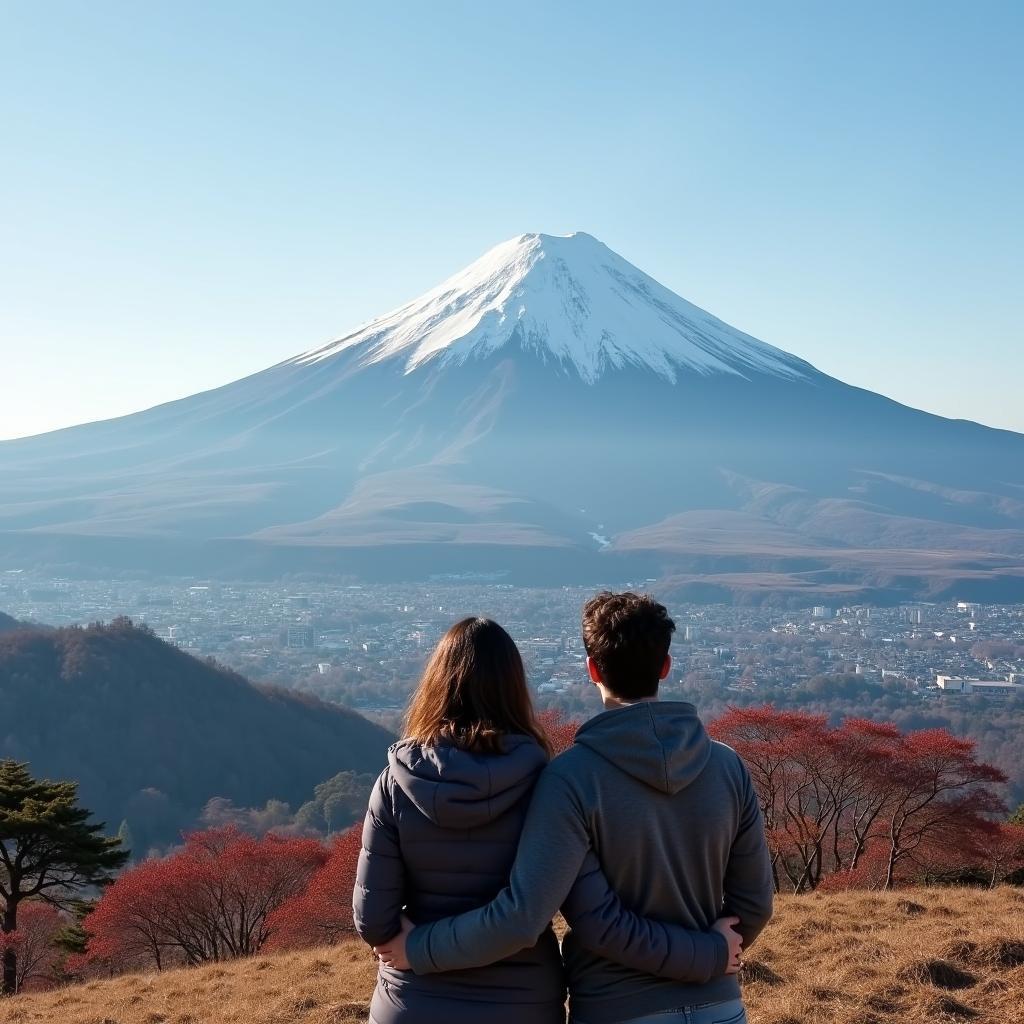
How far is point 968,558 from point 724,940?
121355 millimetres

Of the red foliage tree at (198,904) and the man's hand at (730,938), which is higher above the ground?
the man's hand at (730,938)

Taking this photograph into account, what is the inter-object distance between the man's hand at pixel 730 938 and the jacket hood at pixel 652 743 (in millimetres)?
362

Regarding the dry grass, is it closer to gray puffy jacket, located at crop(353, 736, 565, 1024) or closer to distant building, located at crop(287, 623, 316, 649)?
gray puffy jacket, located at crop(353, 736, 565, 1024)

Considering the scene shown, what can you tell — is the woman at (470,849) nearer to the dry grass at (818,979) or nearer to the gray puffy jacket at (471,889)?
the gray puffy jacket at (471,889)

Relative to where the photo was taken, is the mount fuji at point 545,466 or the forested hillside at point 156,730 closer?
the forested hillside at point 156,730

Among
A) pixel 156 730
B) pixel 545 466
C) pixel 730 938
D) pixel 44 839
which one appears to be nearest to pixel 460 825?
pixel 730 938

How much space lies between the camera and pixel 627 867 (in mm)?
2389

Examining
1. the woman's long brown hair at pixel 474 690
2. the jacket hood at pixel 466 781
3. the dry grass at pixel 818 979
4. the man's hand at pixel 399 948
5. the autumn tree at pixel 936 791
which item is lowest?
the autumn tree at pixel 936 791

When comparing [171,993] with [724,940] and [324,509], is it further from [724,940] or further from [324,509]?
[324,509]

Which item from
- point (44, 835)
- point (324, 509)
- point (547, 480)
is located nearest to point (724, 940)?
point (44, 835)

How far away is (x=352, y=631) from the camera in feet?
287

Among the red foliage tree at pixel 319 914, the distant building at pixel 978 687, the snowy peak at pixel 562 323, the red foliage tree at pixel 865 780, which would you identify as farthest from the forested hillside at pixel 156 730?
the snowy peak at pixel 562 323

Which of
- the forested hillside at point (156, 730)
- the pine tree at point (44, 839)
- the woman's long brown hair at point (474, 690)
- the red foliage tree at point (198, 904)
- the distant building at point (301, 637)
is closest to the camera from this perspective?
the woman's long brown hair at point (474, 690)

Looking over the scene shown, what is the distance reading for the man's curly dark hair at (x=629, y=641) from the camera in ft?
7.82
